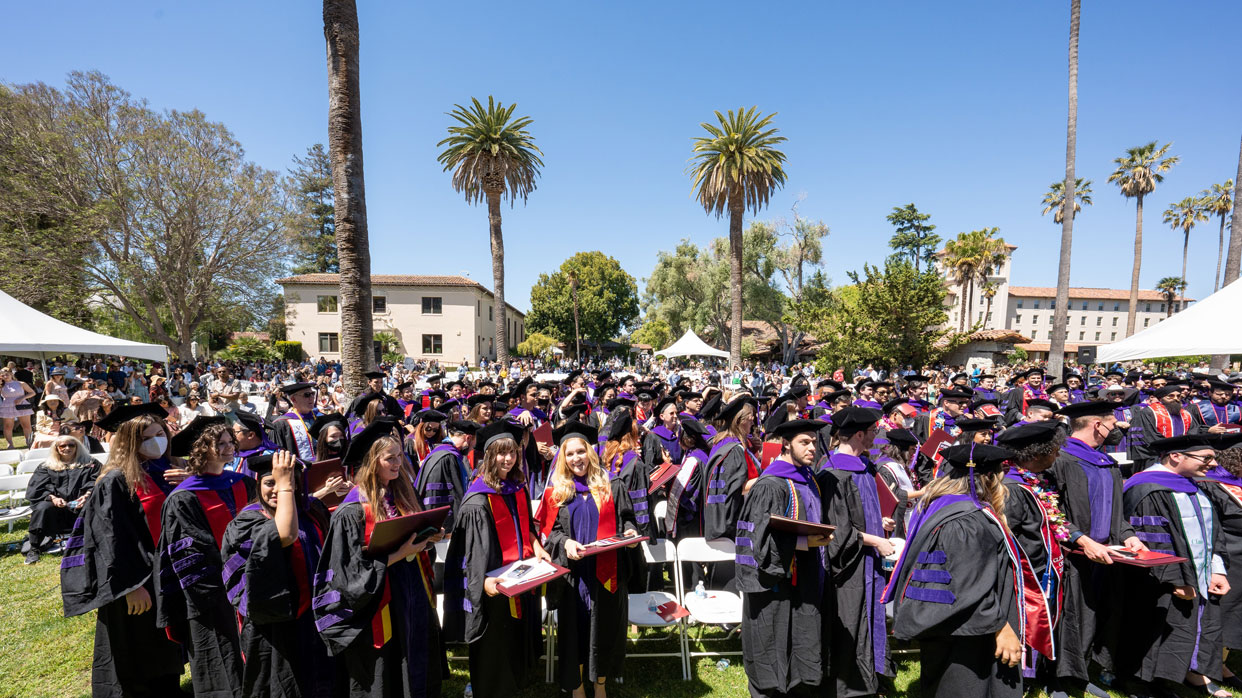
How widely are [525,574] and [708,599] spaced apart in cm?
195

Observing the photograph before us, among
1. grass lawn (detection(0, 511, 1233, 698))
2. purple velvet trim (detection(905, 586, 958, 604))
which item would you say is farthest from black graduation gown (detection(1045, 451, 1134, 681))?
purple velvet trim (detection(905, 586, 958, 604))

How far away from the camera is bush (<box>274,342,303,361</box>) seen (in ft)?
117

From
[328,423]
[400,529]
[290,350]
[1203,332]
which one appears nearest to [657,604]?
[400,529]

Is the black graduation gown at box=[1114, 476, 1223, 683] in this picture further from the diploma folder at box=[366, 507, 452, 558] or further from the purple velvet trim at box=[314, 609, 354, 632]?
the purple velvet trim at box=[314, 609, 354, 632]

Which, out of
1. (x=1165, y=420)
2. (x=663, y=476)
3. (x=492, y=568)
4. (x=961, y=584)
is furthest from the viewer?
(x=1165, y=420)

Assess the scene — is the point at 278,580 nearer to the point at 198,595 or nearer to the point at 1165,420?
the point at 198,595

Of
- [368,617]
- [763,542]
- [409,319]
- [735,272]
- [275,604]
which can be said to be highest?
[735,272]

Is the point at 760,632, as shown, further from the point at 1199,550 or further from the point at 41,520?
the point at 41,520

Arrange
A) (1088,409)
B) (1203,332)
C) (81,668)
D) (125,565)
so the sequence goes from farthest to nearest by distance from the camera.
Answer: (1203,332)
(81,668)
(1088,409)
(125,565)

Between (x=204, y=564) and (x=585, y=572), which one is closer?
(x=204, y=564)

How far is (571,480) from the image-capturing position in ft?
12.9

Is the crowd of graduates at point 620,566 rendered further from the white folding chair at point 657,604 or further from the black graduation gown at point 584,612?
the white folding chair at point 657,604

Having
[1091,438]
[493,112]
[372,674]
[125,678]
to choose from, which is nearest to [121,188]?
[493,112]

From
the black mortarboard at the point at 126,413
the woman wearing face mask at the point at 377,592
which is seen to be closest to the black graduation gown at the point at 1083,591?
the woman wearing face mask at the point at 377,592
